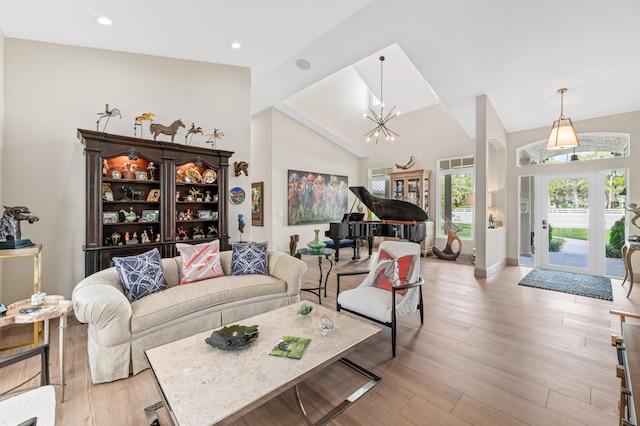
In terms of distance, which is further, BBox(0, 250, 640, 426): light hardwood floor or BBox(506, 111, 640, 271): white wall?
BBox(506, 111, 640, 271): white wall

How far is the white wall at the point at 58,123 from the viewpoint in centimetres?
331

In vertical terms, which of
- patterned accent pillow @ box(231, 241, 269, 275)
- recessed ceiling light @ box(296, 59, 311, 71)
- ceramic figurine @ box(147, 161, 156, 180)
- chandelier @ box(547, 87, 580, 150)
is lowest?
patterned accent pillow @ box(231, 241, 269, 275)

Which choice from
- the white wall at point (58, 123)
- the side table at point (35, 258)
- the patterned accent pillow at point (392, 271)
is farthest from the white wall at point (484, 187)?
the side table at point (35, 258)

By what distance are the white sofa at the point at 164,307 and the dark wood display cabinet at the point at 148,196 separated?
100cm

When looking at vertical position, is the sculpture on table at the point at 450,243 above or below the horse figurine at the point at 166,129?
below

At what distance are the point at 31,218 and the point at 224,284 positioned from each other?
205cm

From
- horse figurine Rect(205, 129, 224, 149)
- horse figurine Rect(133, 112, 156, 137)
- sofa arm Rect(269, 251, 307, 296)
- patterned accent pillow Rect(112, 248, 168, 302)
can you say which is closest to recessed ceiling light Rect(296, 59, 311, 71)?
horse figurine Rect(205, 129, 224, 149)

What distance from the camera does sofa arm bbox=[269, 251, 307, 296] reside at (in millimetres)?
3301

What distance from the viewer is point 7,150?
128 inches

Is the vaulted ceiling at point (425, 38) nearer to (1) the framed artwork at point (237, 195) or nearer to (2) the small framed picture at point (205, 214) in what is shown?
(1) the framed artwork at point (237, 195)

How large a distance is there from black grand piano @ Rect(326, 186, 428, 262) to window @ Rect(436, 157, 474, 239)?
1.96m

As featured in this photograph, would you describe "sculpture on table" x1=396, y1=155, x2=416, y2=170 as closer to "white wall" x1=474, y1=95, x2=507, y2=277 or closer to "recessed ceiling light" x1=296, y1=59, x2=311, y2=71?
"white wall" x1=474, y1=95, x2=507, y2=277

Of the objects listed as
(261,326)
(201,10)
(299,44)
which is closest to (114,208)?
(201,10)

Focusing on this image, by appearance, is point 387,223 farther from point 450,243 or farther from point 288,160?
point 288,160
